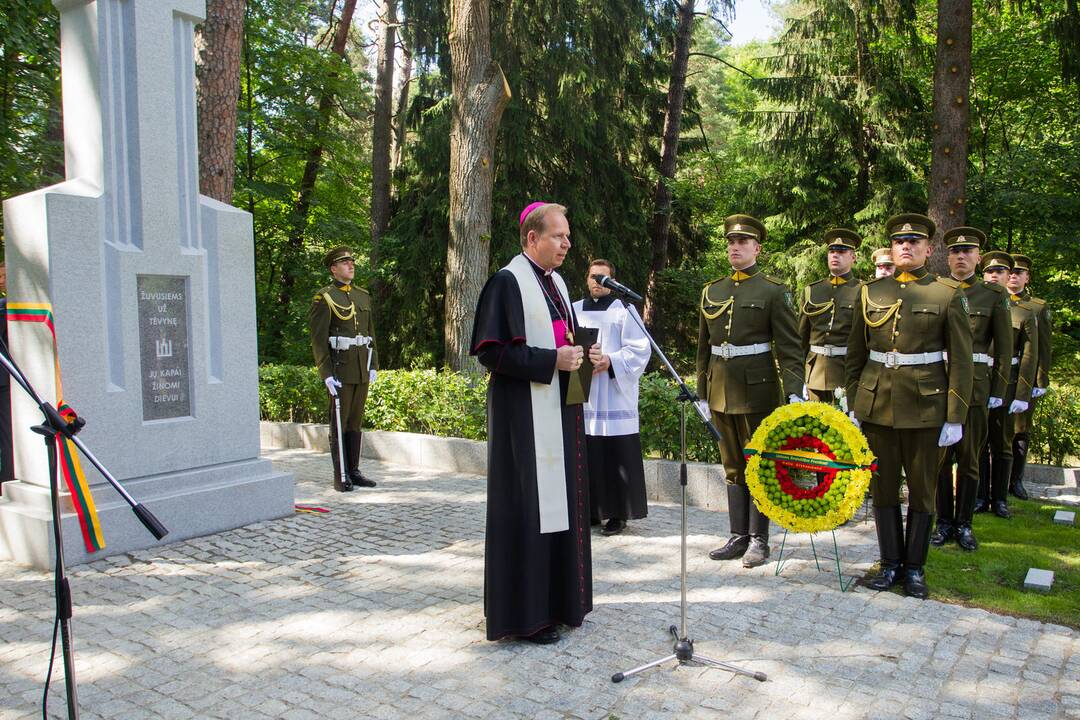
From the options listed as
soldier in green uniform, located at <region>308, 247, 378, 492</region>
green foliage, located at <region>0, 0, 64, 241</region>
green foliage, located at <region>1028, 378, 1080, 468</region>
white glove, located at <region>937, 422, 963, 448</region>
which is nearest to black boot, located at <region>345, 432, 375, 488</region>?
soldier in green uniform, located at <region>308, 247, 378, 492</region>

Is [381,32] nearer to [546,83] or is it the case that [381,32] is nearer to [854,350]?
[546,83]

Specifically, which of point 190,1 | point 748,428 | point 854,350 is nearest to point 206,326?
point 190,1

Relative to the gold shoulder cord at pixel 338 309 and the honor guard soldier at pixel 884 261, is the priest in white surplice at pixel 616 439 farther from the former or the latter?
the gold shoulder cord at pixel 338 309

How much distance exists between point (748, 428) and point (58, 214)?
5192mm

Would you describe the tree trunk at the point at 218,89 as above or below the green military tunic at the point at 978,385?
above

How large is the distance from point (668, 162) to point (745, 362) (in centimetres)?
1598

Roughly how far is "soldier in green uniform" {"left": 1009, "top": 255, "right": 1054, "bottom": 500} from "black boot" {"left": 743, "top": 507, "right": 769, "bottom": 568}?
3.82m

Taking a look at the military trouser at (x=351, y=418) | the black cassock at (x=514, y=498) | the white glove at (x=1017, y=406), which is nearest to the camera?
the black cassock at (x=514, y=498)

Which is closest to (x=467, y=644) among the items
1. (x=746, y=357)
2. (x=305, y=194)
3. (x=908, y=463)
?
(x=746, y=357)

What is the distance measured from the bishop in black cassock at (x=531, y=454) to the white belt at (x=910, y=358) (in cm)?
217

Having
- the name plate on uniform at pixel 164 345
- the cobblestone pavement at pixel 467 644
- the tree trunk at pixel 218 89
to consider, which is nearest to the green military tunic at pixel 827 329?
the cobblestone pavement at pixel 467 644

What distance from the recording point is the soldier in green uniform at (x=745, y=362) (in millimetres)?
5707

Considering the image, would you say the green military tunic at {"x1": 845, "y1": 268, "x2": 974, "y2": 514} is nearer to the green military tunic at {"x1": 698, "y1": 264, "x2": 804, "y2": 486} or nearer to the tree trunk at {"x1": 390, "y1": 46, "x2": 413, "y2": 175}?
the green military tunic at {"x1": 698, "y1": 264, "x2": 804, "y2": 486}

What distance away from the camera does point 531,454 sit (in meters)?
4.31
